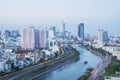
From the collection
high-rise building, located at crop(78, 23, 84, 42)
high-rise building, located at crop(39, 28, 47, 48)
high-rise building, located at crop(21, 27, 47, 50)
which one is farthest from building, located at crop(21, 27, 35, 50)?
high-rise building, located at crop(78, 23, 84, 42)

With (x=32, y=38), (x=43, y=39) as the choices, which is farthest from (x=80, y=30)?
(x=32, y=38)

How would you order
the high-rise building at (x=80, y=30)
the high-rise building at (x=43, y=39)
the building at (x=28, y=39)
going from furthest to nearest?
the high-rise building at (x=80, y=30), the high-rise building at (x=43, y=39), the building at (x=28, y=39)

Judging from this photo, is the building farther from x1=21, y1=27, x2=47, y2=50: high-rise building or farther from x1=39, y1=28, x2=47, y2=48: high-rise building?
x1=39, y1=28, x2=47, y2=48: high-rise building

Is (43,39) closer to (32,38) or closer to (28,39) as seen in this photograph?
(32,38)

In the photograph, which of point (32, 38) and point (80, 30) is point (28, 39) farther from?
point (80, 30)

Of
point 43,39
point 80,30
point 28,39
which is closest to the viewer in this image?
point 28,39

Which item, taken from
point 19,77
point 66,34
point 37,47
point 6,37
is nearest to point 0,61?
point 19,77

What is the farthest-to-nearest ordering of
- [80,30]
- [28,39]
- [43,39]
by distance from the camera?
[80,30]
[43,39]
[28,39]

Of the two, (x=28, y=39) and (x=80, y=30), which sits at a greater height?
(x=80, y=30)

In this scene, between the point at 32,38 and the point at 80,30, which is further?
the point at 80,30

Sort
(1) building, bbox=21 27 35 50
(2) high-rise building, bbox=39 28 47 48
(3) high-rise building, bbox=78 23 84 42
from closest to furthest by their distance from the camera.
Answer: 1. (1) building, bbox=21 27 35 50
2. (2) high-rise building, bbox=39 28 47 48
3. (3) high-rise building, bbox=78 23 84 42

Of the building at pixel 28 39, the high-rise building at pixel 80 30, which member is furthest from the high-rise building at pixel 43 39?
the high-rise building at pixel 80 30

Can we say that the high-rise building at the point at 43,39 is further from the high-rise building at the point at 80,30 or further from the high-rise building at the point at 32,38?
the high-rise building at the point at 80,30
